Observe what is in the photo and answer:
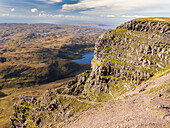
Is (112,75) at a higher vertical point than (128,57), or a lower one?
lower

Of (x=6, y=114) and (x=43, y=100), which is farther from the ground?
(x=43, y=100)

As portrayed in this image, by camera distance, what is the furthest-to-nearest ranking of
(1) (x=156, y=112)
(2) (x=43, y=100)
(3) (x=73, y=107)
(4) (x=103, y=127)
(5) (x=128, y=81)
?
(2) (x=43, y=100) → (5) (x=128, y=81) → (3) (x=73, y=107) → (4) (x=103, y=127) → (1) (x=156, y=112)

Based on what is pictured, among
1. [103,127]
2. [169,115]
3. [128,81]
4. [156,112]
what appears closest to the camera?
[169,115]

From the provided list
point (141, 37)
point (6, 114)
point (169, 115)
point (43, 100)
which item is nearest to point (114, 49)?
point (141, 37)

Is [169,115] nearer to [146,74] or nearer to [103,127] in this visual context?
[103,127]

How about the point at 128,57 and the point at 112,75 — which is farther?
the point at 112,75

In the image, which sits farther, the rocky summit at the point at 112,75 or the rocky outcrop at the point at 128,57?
the rocky outcrop at the point at 128,57

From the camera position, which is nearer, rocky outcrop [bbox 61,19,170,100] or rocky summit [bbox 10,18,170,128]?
rocky summit [bbox 10,18,170,128]

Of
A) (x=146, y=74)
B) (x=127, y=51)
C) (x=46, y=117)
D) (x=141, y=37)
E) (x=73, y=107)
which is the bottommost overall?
(x=46, y=117)
